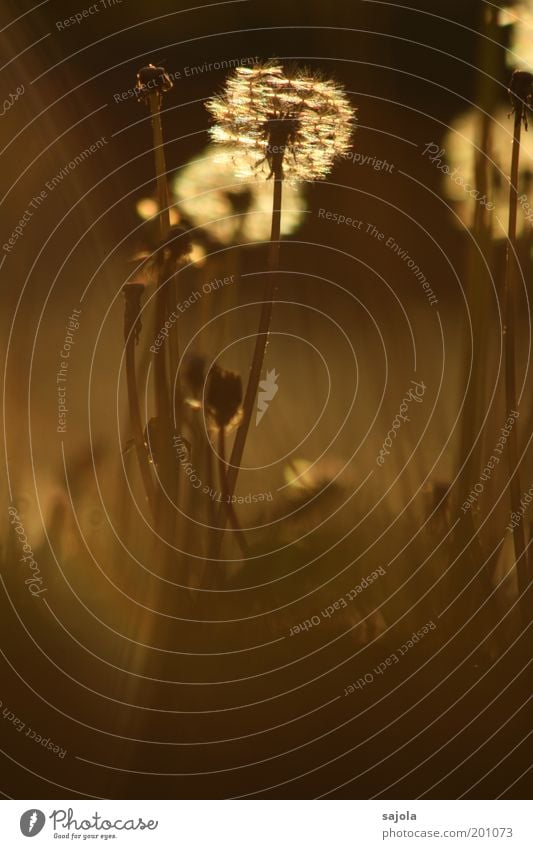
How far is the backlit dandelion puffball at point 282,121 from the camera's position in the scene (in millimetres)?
740

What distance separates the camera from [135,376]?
0.75 metres

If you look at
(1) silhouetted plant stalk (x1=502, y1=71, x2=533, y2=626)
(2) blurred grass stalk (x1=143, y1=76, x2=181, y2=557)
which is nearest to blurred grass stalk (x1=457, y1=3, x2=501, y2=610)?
(1) silhouetted plant stalk (x1=502, y1=71, x2=533, y2=626)

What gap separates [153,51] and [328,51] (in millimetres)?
176

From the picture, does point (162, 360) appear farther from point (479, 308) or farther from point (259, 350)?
point (479, 308)

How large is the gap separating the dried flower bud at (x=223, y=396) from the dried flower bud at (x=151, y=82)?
283mm

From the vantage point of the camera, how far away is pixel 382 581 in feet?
2.44

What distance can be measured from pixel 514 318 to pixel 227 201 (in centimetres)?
31

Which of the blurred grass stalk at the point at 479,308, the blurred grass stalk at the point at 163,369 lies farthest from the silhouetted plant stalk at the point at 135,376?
the blurred grass stalk at the point at 479,308

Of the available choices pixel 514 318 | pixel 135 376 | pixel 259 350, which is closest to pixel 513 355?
pixel 514 318

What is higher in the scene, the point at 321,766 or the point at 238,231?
the point at 238,231

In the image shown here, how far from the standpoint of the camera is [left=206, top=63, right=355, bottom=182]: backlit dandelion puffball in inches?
29.1
